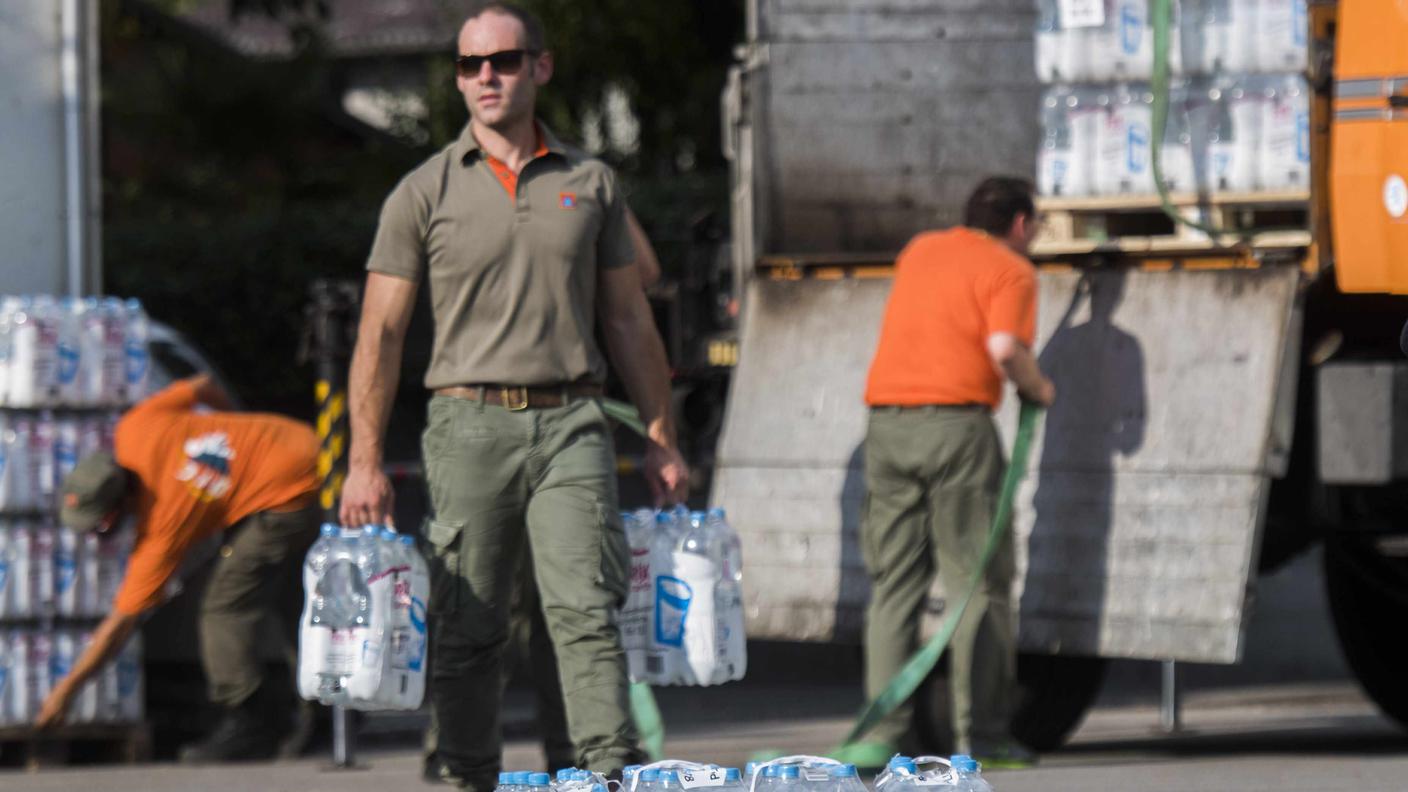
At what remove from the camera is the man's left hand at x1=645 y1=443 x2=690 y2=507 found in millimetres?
6945

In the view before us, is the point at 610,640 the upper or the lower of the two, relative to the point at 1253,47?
lower

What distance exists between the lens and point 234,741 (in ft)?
32.8

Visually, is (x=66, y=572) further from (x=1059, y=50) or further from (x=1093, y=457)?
(x=1059, y=50)

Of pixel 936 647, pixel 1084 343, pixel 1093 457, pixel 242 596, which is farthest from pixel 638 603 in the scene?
pixel 242 596

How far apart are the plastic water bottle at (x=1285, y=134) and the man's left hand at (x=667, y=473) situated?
9.68ft

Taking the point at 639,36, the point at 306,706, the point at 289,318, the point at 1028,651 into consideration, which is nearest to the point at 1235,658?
the point at 1028,651

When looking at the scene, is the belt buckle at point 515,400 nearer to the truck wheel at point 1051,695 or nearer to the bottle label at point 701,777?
the bottle label at point 701,777

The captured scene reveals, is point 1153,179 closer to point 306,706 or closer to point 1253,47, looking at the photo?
point 1253,47

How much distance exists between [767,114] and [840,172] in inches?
14.8

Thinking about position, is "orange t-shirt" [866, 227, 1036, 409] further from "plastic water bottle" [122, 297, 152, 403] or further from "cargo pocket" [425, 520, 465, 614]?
"plastic water bottle" [122, 297, 152, 403]

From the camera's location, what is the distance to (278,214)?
58.2ft

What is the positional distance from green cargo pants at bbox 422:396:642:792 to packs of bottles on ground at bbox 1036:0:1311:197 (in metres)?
3.09

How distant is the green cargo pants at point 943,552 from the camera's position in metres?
8.46

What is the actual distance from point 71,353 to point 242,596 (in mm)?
1189
